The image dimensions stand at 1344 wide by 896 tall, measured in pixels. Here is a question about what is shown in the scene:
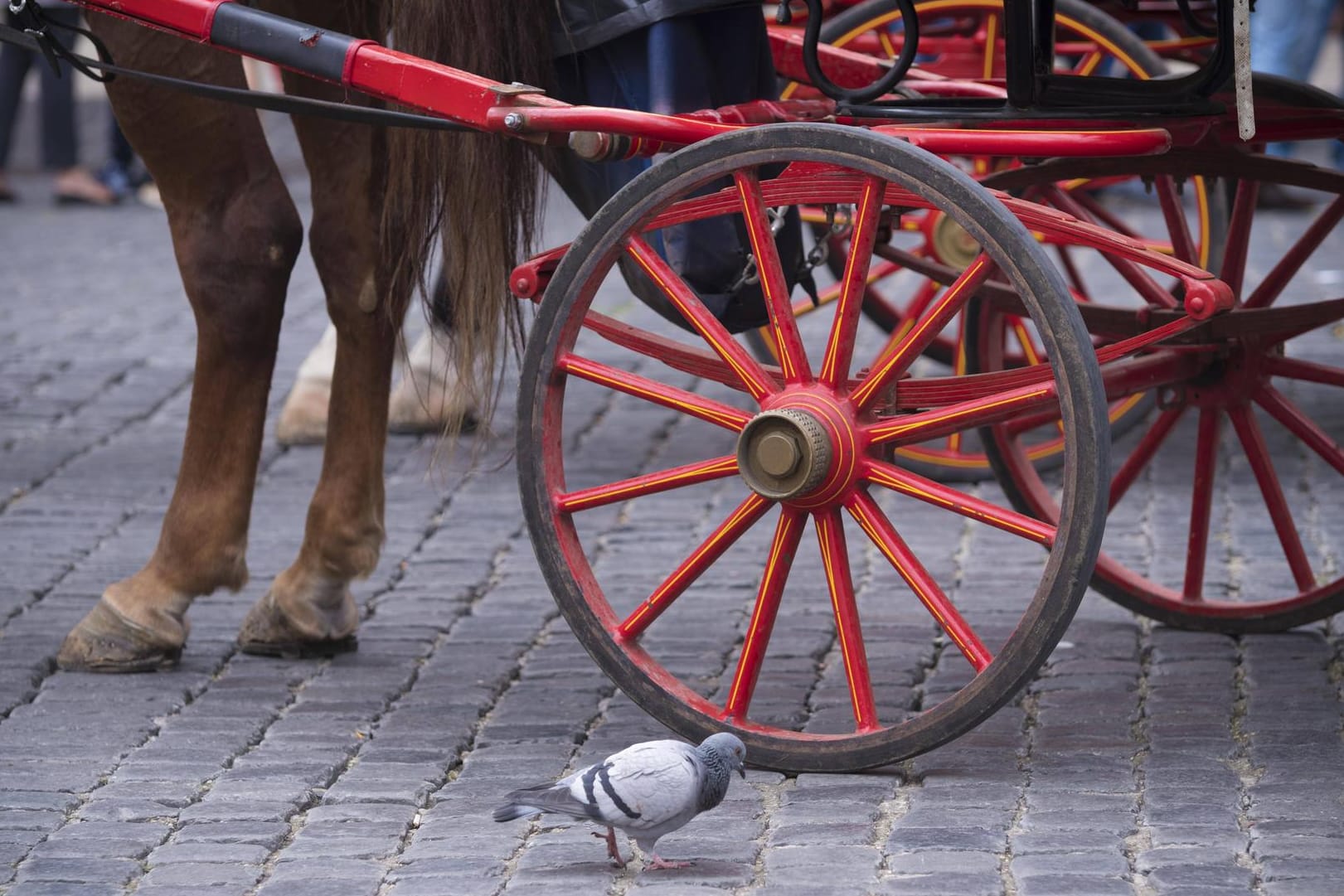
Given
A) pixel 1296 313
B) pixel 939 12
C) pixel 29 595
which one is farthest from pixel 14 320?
pixel 1296 313

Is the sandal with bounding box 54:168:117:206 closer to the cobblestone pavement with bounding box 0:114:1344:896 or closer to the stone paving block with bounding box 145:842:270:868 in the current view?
the cobblestone pavement with bounding box 0:114:1344:896

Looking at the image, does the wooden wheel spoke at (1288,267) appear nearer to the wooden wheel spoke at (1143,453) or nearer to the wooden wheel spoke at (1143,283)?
the wooden wheel spoke at (1143,283)

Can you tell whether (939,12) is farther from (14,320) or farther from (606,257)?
(14,320)

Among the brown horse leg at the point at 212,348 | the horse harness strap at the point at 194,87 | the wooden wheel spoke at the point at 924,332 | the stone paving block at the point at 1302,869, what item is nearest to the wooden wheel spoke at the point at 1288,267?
the wooden wheel spoke at the point at 924,332

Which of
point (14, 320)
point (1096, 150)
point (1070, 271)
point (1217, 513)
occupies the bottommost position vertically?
point (14, 320)

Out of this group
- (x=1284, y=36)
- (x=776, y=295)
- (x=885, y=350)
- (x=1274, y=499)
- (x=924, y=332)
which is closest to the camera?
(x=924, y=332)

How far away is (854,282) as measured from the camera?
2436mm

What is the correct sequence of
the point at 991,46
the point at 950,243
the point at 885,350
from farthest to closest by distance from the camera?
1. the point at 950,243
2. the point at 991,46
3. the point at 885,350

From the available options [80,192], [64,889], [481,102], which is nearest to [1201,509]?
[481,102]

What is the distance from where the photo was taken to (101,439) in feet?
16.2

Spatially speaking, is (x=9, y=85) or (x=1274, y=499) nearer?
(x=1274, y=499)

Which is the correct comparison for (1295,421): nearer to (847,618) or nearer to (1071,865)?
(847,618)

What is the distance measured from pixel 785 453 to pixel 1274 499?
1163 mm

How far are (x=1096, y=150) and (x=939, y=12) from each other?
1958mm
